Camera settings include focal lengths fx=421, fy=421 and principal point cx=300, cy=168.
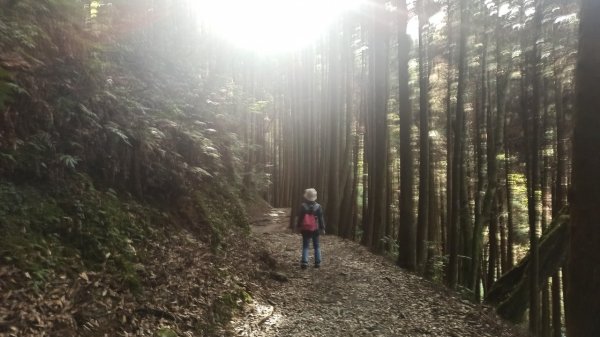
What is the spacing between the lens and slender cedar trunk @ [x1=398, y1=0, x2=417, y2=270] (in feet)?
31.4

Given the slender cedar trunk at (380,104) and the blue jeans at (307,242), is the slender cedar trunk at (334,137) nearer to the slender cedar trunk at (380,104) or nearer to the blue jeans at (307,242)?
the slender cedar trunk at (380,104)

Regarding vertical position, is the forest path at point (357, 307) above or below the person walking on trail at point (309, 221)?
below

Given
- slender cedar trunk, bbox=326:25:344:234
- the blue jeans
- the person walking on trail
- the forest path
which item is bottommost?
the forest path

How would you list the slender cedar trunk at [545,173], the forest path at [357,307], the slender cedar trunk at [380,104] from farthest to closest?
the slender cedar trunk at [380,104], the slender cedar trunk at [545,173], the forest path at [357,307]

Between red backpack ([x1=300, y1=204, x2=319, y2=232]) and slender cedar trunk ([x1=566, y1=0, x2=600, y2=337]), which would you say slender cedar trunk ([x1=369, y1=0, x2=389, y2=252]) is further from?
slender cedar trunk ([x1=566, y1=0, x2=600, y2=337])

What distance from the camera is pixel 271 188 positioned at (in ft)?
106

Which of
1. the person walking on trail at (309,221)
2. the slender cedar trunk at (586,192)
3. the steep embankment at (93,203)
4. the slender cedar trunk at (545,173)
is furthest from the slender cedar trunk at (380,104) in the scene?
the slender cedar trunk at (586,192)

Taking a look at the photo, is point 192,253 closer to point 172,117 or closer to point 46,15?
point 172,117

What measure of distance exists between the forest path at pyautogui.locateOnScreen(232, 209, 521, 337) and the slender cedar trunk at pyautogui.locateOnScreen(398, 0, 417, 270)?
71cm

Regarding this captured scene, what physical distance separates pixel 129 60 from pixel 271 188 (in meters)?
23.8

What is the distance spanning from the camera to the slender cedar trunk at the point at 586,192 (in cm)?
285

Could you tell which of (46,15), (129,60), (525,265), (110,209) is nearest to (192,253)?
(110,209)

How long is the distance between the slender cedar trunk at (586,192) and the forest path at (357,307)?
3538mm

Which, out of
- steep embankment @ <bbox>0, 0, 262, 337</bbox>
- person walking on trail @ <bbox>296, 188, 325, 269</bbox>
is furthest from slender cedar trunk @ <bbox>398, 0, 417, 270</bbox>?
steep embankment @ <bbox>0, 0, 262, 337</bbox>
